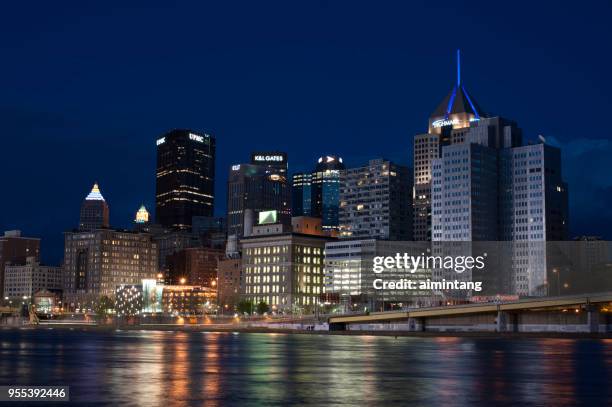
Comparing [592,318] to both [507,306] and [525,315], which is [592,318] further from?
[507,306]

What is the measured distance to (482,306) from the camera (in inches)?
7269

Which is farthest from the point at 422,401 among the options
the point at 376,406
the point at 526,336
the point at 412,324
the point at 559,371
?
the point at 412,324

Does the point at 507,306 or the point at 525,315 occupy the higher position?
the point at 507,306

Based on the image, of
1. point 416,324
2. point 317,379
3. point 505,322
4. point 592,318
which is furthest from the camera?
point 416,324

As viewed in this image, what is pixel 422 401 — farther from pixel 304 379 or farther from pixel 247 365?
pixel 247 365

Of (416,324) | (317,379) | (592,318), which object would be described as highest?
(317,379)

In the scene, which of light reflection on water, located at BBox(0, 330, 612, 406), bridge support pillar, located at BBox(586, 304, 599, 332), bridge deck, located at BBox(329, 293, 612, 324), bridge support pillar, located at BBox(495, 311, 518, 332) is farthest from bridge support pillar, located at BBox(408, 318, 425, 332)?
light reflection on water, located at BBox(0, 330, 612, 406)

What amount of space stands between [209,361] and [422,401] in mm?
33743

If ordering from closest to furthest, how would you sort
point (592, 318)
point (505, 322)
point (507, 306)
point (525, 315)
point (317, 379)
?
1. point (317, 379)
2. point (592, 318)
3. point (507, 306)
4. point (505, 322)
5. point (525, 315)

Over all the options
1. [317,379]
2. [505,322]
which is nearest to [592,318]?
[505,322]

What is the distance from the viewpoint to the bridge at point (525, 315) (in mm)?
176375

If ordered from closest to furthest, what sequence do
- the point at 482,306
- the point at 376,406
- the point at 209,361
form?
the point at 376,406
the point at 209,361
the point at 482,306

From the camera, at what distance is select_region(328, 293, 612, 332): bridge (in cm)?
17638

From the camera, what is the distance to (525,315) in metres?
188
